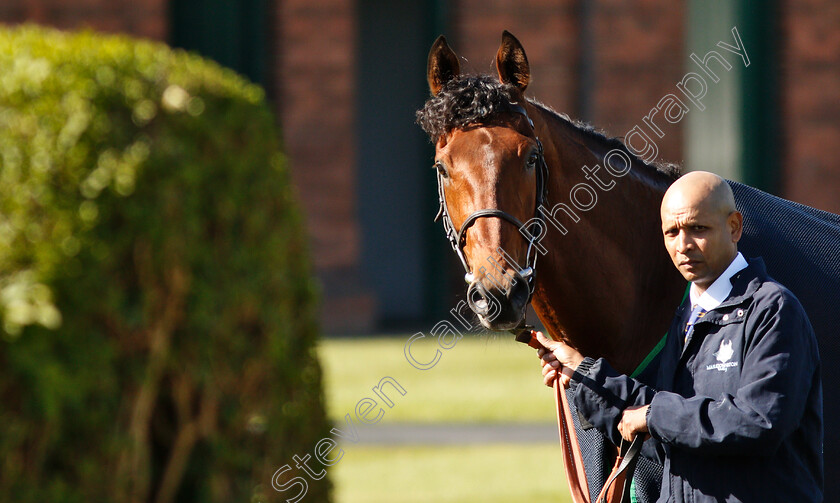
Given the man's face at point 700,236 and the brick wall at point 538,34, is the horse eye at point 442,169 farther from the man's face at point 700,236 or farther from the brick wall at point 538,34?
the brick wall at point 538,34

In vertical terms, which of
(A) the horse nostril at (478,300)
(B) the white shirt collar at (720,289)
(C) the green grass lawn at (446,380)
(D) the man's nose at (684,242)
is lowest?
(C) the green grass lawn at (446,380)

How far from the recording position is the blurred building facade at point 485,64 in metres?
12.9

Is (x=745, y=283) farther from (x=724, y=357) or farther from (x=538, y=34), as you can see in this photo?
(x=538, y=34)

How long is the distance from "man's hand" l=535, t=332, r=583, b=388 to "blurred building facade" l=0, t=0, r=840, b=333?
33.1ft

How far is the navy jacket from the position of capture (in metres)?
2.17

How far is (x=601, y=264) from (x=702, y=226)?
69cm

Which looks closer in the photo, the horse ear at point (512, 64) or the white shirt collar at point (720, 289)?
the white shirt collar at point (720, 289)

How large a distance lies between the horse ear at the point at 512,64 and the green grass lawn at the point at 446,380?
472 centimetres

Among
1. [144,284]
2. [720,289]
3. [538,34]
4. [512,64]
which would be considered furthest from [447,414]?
[538,34]

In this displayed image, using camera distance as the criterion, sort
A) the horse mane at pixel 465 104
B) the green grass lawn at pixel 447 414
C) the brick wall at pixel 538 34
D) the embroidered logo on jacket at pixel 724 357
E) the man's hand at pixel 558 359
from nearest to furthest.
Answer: the embroidered logo on jacket at pixel 724 357, the man's hand at pixel 558 359, the horse mane at pixel 465 104, the green grass lawn at pixel 447 414, the brick wall at pixel 538 34

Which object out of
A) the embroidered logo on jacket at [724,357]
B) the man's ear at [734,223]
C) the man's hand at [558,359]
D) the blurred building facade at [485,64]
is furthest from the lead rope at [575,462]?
the blurred building facade at [485,64]

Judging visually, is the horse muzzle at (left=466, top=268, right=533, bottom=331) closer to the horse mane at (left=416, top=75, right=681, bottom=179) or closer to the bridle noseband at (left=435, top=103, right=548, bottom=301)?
the bridle noseband at (left=435, top=103, right=548, bottom=301)

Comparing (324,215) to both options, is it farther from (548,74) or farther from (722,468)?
(722,468)

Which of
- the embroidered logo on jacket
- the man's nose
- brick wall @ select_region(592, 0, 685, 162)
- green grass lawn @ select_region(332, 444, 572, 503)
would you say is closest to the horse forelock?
the man's nose
